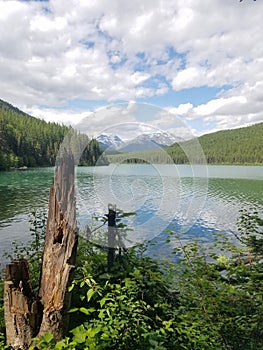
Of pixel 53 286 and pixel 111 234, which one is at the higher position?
pixel 111 234

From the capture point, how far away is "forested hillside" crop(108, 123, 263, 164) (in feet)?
6.36

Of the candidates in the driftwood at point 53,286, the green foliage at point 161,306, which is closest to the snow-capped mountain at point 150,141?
the driftwood at point 53,286

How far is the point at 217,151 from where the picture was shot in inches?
3922

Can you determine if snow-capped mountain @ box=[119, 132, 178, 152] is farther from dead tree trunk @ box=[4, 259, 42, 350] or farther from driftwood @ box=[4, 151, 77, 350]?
dead tree trunk @ box=[4, 259, 42, 350]

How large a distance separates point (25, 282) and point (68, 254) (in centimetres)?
46

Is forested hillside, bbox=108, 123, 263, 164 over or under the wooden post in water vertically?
over

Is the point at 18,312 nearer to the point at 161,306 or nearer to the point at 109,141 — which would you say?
the point at 161,306

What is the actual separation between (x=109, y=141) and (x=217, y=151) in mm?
103038

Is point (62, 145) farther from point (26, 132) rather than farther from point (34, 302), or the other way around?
point (26, 132)

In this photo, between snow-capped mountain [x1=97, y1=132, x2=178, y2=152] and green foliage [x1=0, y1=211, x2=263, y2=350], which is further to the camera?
green foliage [x1=0, y1=211, x2=263, y2=350]

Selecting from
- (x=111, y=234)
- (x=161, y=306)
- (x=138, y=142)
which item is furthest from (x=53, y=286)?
(x=138, y=142)

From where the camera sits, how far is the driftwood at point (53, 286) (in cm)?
224

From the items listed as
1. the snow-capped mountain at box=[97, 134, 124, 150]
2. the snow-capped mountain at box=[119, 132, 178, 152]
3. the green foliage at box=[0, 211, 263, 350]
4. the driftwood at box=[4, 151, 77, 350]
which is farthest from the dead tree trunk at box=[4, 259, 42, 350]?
the snow-capped mountain at box=[119, 132, 178, 152]

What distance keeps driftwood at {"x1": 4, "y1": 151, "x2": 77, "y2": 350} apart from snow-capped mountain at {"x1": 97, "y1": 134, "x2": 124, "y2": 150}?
0.38 m
